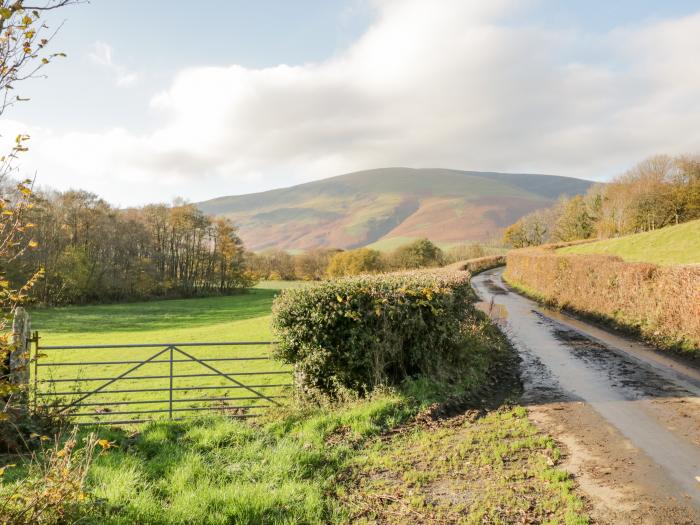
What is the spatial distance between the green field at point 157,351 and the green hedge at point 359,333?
4.73 feet

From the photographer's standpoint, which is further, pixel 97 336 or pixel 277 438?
pixel 97 336

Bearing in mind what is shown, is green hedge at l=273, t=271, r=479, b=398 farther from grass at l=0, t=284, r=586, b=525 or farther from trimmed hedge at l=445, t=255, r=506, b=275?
trimmed hedge at l=445, t=255, r=506, b=275

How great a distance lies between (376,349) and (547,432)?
11.8 ft

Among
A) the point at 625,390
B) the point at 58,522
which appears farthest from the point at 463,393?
the point at 58,522

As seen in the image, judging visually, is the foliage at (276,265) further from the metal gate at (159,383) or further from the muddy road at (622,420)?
the muddy road at (622,420)

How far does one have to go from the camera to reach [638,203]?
59000mm

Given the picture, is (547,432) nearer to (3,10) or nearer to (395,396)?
(395,396)

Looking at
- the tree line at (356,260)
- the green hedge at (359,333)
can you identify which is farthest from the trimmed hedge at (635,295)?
the tree line at (356,260)

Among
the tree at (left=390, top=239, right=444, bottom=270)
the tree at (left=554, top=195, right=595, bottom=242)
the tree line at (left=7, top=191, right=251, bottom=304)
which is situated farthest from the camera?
the tree at (left=554, top=195, right=595, bottom=242)

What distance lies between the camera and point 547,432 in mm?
7379

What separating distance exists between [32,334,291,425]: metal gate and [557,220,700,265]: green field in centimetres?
2911

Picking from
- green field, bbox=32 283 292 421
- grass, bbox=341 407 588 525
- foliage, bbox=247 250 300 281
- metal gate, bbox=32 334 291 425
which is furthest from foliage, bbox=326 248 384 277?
grass, bbox=341 407 588 525

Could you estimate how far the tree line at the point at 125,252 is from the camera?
4734 centimetres

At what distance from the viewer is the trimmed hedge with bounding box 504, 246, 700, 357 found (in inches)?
513
